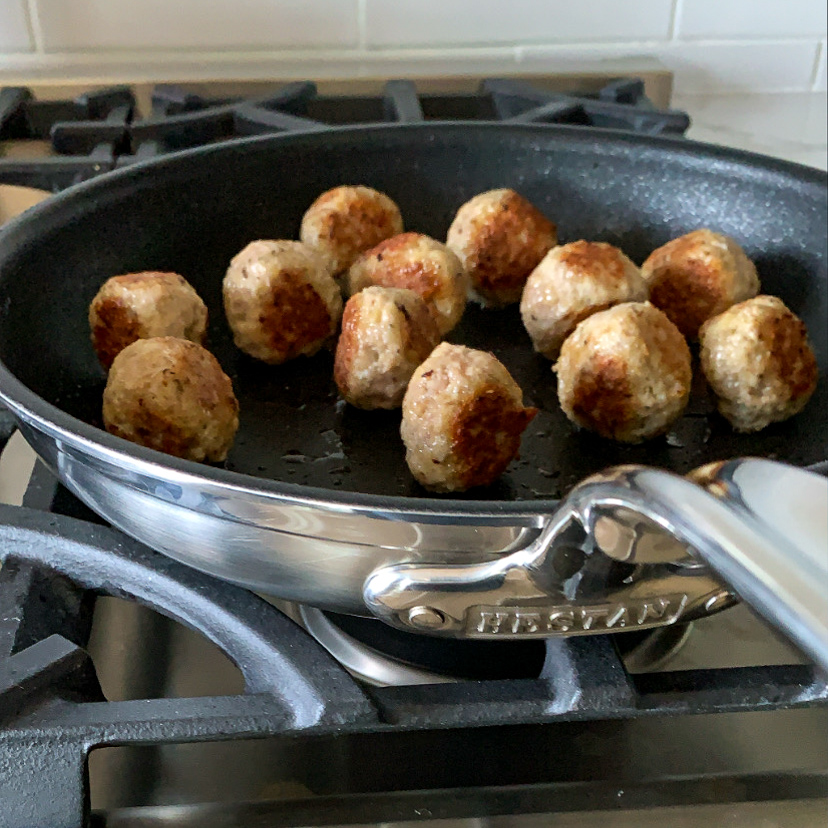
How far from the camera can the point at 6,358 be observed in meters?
0.65

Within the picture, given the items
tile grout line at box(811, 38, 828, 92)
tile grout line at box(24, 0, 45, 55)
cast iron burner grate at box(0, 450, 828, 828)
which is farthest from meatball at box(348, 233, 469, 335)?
tile grout line at box(811, 38, 828, 92)

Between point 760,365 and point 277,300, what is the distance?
1.40 ft

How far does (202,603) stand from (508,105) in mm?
865

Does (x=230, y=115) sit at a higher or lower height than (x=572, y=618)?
higher

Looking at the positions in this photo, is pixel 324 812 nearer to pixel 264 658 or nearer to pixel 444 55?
pixel 264 658

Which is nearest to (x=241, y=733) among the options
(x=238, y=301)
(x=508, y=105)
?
(x=238, y=301)

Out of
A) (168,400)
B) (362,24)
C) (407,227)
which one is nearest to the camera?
(168,400)

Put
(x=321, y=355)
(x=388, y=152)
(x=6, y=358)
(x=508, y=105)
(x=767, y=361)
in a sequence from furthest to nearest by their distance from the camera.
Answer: (x=508, y=105), (x=388, y=152), (x=321, y=355), (x=767, y=361), (x=6, y=358)

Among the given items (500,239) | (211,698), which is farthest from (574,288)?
(211,698)

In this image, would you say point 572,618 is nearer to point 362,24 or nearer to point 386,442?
point 386,442

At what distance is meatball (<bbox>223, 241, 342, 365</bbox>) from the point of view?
0.81m

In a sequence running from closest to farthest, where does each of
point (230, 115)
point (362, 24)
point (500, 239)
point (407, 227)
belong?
point (500, 239), point (407, 227), point (230, 115), point (362, 24)

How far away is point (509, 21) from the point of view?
4.12 ft

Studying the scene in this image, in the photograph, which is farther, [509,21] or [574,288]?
[509,21]
